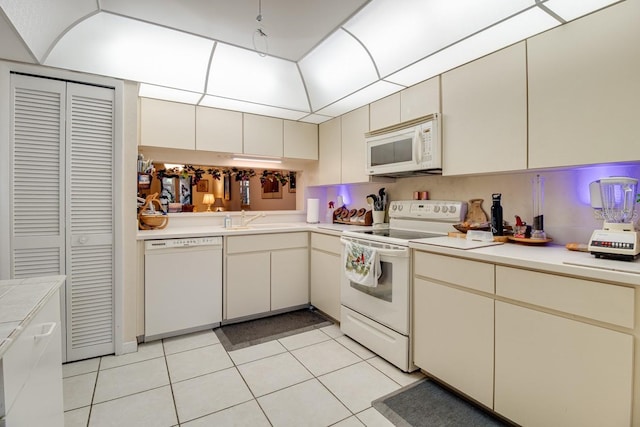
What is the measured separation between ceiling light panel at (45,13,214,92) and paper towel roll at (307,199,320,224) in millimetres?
1840

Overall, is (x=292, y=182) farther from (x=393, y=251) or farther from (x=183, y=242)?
(x=393, y=251)

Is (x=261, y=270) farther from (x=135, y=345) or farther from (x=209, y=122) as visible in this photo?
(x=209, y=122)

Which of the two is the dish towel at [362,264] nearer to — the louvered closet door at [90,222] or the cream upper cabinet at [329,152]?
the cream upper cabinet at [329,152]

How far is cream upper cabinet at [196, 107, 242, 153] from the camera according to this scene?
3078 millimetres

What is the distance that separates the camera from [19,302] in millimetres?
1062

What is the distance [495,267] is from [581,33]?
1301 millimetres

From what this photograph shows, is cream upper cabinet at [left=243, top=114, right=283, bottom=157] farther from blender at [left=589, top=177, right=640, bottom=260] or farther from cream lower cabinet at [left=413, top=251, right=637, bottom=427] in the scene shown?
blender at [left=589, top=177, right=640, bottom=260]

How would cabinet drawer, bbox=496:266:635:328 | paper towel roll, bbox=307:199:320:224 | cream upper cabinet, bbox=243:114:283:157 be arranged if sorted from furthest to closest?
paper towel roll, bbox=307:199:320:224, cream upper cabinet, bbox=243:114:283:157, cabinet drawer, bbox=496:266:635:328

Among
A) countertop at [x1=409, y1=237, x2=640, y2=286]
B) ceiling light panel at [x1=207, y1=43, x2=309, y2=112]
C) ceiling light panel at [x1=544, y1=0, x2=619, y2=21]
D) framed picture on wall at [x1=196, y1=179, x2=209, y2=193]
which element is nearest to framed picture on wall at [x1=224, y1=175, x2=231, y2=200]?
framed picture on wall at [x1=196, y1=179, x2=209, y2=193]

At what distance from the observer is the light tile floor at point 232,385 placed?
1712 mm

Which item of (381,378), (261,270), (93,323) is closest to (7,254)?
(93,323)

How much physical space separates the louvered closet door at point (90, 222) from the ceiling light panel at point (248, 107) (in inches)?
33.1

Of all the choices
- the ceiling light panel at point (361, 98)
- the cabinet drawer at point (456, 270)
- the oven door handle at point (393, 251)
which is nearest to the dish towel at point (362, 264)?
the oven door handle at point (393, 251)

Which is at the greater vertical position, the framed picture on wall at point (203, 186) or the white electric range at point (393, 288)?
the framed picture on wall at point (203, 186)
